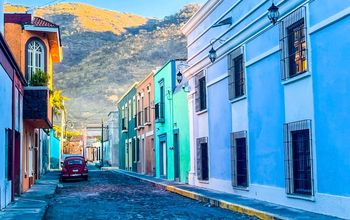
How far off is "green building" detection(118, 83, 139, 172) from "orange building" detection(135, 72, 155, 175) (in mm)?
1733

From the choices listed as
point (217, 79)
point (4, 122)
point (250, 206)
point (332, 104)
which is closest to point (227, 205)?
point (250, 206)

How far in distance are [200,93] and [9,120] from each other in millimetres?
8417

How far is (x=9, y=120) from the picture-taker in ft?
47.1

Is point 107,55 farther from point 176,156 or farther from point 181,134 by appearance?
point 181,134

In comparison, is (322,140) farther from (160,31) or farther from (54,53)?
(160,31)

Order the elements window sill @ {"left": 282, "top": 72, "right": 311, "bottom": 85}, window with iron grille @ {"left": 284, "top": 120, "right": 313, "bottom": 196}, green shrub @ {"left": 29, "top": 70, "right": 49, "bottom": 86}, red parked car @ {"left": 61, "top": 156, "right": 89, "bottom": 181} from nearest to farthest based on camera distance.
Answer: window sill @ {"left": 282, "top": 72, "right": 311, "bottom": 85}
window with iron grille @ {"left": 284, "top": 120, "right": 313, "bottom": 196}
green shrub @ {"left": 29, "top": 70, "right": 49, "bottom": 86}
red parked car @ {"left": 61, "top": 156, "right": 89, "bottom": 181}

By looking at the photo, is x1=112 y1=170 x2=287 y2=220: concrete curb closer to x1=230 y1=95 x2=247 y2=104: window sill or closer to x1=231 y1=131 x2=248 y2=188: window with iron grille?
x1=231 y1=131 x2=248 y2=188: window with iron grille

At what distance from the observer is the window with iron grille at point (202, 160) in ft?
65.2

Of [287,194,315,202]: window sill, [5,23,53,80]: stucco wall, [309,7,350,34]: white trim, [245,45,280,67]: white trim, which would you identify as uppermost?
[5,23,53,80]: stucco wall

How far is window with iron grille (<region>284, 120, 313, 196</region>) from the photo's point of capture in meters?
11.7

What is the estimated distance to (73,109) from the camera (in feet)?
380

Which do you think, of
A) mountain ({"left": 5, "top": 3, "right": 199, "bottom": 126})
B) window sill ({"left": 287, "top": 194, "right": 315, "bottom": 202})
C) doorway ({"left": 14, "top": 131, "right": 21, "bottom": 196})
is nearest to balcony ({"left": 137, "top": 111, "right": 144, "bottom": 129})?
doorway ({"left": 14, "top": 131, "right": 21, "bottom": 196})

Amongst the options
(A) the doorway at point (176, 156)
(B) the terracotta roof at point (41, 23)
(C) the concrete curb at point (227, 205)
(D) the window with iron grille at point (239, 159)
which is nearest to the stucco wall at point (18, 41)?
(B) the terracotta roof at point (41, 23)

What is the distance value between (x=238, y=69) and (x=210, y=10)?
11.2 ft
